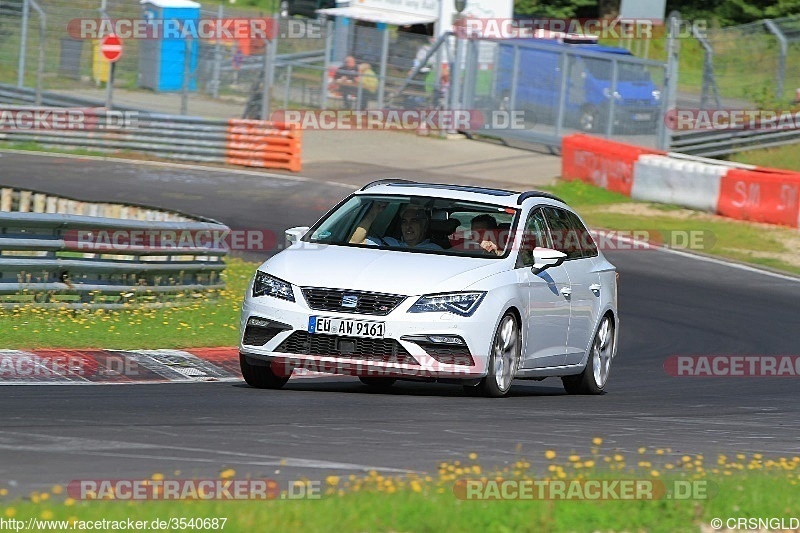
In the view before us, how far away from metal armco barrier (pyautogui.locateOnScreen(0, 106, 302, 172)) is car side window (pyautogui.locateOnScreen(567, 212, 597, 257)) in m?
18.9

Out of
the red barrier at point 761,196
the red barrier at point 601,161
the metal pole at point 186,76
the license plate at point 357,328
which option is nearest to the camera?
the license plate at point 357,328

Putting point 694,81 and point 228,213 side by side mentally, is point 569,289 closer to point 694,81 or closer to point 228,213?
point 228,213

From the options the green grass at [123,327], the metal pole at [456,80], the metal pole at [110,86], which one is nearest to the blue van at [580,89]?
the metal pole at [456,80]

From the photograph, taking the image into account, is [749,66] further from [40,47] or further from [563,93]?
[40,47]

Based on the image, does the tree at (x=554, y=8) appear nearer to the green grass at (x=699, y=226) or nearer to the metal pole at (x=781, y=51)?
the metal pole at (x=781, y=51)

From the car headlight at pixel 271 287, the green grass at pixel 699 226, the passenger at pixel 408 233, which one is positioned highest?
the passenger at pixel 408 233

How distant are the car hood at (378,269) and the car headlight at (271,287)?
40 mm

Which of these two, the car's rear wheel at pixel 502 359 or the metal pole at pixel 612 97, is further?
the metal pole at pixel 612 97

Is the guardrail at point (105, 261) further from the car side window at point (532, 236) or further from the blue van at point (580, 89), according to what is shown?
the blue van at point (580, 89)

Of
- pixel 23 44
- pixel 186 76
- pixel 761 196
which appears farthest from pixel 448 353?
pixel 23 44

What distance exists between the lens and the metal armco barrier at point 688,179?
25672 millimetres

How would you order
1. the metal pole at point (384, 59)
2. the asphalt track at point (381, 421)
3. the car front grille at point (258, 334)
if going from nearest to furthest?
1. the asphalt track at point (381, 421)
2. the car front grille at point (258, 334)
3. the metal pole at point (384, 59)

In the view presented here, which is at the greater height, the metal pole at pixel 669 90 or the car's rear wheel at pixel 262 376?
the metal pole at pixel 669 90

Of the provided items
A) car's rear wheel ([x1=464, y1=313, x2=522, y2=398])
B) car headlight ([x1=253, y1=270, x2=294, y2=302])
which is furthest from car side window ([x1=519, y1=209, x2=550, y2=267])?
car headlight ([x1=253, y1=270, x2=294, y2=302])
